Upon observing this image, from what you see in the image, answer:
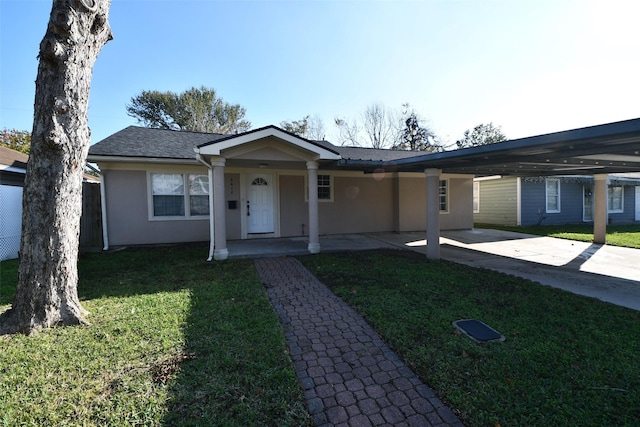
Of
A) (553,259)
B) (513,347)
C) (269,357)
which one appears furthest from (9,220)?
(553,259)

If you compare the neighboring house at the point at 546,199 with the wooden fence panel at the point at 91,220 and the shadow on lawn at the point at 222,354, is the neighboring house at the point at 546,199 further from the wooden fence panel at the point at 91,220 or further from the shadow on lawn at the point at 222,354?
the wooden fence panel at the point at 91,220

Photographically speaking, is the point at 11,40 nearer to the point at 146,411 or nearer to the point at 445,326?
the point at 146,411

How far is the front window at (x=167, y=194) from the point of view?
9.04 meters

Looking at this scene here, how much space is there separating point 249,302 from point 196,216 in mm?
6148

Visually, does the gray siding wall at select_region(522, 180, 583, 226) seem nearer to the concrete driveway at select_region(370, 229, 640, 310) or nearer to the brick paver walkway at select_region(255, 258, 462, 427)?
the concrete driveway at select_region(370, 229, 640, 310)

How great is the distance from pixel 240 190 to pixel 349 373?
25.8 feet

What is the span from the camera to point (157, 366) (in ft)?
8.68

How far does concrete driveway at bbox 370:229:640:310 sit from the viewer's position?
5043 mm

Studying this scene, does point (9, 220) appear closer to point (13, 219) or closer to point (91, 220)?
point (13, 219)

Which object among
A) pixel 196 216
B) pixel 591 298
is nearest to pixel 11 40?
pixel 196 216

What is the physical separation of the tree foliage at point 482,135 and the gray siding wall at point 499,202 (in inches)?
590

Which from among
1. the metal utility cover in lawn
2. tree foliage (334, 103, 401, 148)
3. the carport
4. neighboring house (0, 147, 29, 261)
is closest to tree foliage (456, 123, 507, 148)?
tree foliage (334, 103, 401, 148)

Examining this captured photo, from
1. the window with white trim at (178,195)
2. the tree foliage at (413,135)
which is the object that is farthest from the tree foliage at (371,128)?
the window with white trim at (178,195)

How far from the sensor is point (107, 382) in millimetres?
2414
